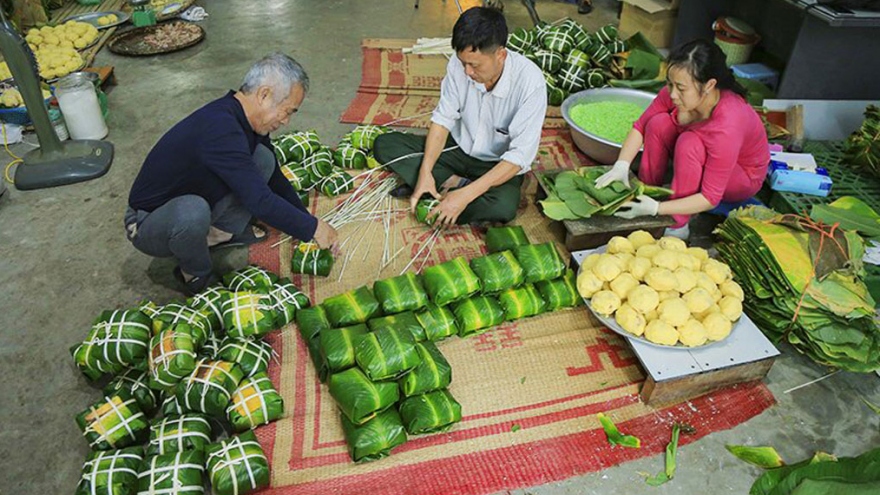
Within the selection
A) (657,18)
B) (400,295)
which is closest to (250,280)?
(400,295)

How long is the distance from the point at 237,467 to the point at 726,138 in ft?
8.30

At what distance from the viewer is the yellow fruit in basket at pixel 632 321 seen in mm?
2273

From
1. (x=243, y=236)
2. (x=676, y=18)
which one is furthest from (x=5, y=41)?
(x=676, y=18)

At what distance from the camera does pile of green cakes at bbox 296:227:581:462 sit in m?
2.10

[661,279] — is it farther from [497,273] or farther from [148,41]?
[148,41]

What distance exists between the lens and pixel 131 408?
212 centimetres

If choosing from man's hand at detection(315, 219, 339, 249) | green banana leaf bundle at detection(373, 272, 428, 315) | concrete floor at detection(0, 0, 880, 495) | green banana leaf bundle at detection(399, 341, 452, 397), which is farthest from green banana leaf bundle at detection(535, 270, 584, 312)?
man's hand at detection(315, 219, 339, 249)

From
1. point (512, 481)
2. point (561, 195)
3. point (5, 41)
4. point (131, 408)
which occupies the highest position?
point (5, 41)

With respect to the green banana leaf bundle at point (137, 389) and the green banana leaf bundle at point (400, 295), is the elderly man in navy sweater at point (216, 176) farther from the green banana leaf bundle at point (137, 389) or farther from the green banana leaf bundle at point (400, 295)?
the green banana leaf bundle at point (137, 389)

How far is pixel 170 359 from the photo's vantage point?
211 centimetres

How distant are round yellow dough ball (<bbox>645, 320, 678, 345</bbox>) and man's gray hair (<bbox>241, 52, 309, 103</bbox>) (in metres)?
1.72

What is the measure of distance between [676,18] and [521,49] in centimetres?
174

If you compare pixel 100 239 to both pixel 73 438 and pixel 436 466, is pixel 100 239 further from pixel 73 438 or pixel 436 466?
pixel 436 466

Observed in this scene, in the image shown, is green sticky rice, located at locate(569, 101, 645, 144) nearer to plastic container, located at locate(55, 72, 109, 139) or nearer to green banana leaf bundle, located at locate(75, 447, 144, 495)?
green banana leaf bundle, located at locate(75, 447, 144, 495)
